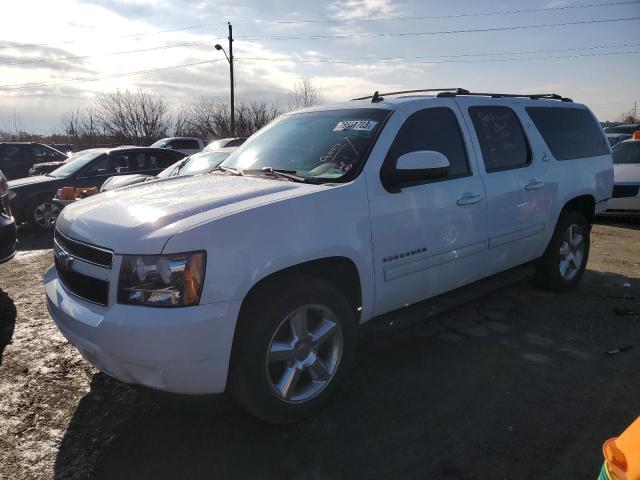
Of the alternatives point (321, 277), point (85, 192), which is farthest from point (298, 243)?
point (85, 192)

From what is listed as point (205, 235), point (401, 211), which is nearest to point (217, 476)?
point (205, 235)

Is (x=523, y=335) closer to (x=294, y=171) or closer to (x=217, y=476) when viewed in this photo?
(x=294, y=171)

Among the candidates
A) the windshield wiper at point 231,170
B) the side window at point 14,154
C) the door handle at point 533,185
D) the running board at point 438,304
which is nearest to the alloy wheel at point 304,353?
the running board at point 438,304

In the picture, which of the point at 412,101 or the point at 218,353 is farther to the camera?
the point at 412,101

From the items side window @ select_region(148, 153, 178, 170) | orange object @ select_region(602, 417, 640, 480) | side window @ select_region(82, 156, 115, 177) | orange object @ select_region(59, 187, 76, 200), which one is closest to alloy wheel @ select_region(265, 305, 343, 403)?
orange object @ select_region(602, 417, 640, 480)

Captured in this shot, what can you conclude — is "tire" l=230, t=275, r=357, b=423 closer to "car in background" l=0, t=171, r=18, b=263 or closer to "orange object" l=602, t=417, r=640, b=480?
"orange object" l=602, t=417, r=640, b=480

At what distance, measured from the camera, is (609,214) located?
9562 millimetres

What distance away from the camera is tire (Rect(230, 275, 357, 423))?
260 cm

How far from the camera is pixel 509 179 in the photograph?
415 centimetres

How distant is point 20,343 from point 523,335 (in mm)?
4186

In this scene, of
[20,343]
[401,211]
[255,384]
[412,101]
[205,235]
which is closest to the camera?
[205,235]

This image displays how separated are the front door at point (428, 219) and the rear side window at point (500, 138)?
228mm

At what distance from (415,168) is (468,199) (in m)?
0.76

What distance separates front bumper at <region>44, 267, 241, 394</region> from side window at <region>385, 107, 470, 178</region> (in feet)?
5.33
